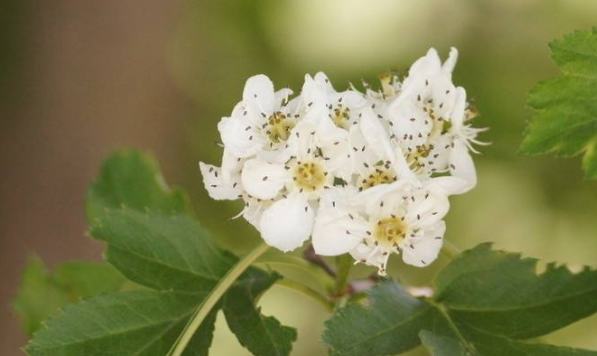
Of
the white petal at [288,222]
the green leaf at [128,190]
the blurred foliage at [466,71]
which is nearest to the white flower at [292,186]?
the white petal at [288,222]

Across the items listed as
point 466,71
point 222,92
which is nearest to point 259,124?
point 466,71

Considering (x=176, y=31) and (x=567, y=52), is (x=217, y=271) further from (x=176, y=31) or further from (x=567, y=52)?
(x=176, y=31)

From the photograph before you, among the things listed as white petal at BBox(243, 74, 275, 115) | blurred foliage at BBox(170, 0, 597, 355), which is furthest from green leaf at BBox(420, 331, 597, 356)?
blurred foliage at BBox(170, 0, 597, 355)

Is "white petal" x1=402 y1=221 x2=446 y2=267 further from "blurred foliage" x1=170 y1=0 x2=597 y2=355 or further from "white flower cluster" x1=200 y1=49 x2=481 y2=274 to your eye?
"blurred foliage" x1=170 y1=0 x2=597 y2=355

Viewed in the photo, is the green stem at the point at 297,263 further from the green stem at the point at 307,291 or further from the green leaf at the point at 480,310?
the green leaf at the point at 480,310

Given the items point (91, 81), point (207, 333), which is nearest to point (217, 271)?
point (207, 333)

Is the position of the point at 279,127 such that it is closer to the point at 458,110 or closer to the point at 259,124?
the point at 259,124
